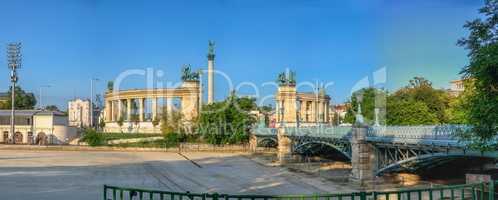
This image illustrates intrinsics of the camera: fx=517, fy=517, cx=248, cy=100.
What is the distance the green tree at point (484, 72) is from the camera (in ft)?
40.3

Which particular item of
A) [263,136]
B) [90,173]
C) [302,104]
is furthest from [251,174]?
[302,104]

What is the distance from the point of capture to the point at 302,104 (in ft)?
413

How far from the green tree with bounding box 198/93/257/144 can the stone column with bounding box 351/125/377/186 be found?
5142 centimetres

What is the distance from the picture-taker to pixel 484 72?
40.8ft

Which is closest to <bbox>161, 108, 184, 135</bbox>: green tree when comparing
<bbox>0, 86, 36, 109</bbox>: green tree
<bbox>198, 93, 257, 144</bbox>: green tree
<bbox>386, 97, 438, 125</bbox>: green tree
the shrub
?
<bbox>198, 93, 257, 144</bbox>: green tree

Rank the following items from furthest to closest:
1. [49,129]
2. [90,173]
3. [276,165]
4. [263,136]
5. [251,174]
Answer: [49,129] → [263,136] → [276,165] → [251,174] → [90,173]

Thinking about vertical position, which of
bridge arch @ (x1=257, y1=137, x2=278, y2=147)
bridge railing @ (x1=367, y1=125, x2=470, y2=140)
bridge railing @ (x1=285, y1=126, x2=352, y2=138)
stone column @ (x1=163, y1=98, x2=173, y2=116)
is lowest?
bridge arch @ (x1=257, y1=137, x2=278, y2=147)

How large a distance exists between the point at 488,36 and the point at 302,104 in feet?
371

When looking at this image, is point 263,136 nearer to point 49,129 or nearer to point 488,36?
point 49,129

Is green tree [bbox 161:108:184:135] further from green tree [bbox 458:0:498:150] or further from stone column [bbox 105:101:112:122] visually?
green tree [bbox 458:0:498:150]

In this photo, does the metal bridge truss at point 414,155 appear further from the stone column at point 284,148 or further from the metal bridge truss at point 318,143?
the stone column at point 284,148

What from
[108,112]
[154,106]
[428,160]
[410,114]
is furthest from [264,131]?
[108,112]

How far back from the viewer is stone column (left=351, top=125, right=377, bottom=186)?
3606 cm

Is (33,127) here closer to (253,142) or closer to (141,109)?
(141,109)
